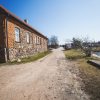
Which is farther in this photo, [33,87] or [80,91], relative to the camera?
[33,87]

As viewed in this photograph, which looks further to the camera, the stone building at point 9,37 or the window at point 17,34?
the window at point 17,34

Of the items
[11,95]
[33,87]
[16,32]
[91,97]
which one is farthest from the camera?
[16,32]

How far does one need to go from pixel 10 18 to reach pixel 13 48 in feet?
10.0

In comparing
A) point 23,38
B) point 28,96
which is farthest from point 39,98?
point 23,38

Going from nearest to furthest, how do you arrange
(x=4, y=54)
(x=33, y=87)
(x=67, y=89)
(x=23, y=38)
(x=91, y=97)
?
(x=91, y=97) < (x=67, y=89) < (x=33, y=87) < (x=4, y=54) < (x=23, y=38)

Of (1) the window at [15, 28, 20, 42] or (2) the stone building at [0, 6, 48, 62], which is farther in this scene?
(1) the window at [15, 28, 20, 42]

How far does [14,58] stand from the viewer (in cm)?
1448

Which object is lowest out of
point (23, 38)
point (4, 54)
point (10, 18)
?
point (4, 54)

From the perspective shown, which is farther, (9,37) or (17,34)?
(17,34)

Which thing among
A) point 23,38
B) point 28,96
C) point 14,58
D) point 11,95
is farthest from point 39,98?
point 23,38

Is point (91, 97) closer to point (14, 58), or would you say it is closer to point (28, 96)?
point (28, 96)

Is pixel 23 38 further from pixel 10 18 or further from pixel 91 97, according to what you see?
pixel 91 97

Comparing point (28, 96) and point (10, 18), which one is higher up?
point (10, 18)

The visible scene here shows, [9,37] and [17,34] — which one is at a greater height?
[17,34]
